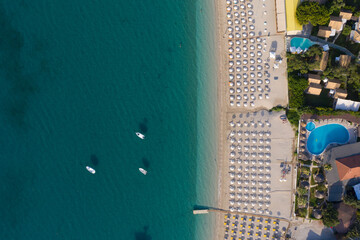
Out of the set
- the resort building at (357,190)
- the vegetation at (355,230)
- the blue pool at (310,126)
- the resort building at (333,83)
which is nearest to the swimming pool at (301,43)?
the resort building at (333,83)

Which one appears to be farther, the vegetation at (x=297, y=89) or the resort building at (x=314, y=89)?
the vegetation at (x=297, y=89)

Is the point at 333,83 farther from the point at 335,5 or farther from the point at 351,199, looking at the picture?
the point at 351,199

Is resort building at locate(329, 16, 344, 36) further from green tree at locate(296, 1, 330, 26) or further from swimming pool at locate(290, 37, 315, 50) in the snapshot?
swimming pool at locate(290, 37, 315, 50)

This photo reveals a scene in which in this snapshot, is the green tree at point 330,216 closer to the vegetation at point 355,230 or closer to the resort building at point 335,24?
the vegetation at point 355,230

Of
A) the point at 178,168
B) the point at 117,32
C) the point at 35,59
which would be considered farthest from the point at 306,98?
the point at 35,59

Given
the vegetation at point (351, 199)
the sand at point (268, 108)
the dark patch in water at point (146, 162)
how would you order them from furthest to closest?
the dark patch in water at point (146, 162), the sand at point (268, 108), the vegetation at point (351, 199)

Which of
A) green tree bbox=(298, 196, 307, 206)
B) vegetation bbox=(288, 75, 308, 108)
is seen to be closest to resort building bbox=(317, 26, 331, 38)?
vegetation bbox=(288, 75, 308, 108)
